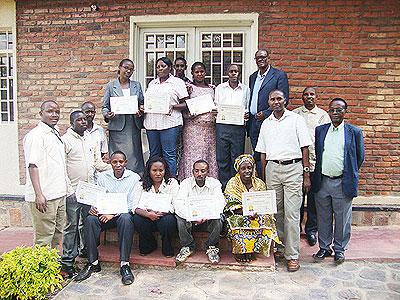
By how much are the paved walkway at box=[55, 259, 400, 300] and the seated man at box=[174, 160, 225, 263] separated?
0.23m

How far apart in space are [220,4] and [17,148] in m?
3.99

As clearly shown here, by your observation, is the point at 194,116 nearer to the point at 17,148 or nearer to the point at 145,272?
the point at 145,272

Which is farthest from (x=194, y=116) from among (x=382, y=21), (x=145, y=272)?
(x=382, y=21)

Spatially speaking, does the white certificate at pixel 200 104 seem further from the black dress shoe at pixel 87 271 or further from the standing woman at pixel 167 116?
the black dress shoe at pixel 87 271

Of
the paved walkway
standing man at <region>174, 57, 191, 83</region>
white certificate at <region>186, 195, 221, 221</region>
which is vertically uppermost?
standing man at <region>174, 57, 191, 83</region>

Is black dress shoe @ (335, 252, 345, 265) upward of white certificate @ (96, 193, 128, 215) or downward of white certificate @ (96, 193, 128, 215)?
downward

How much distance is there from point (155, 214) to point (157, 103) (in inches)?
55.8

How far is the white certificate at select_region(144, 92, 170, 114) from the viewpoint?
5113 mm

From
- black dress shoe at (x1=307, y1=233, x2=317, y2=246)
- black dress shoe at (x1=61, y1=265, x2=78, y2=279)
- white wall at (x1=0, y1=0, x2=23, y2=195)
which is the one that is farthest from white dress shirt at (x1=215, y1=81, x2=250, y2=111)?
white wall at (x1=0, y1=0, x2=23, y2=195)

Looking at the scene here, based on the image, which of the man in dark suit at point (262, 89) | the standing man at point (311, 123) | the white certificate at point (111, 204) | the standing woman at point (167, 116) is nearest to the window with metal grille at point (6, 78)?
the standing woman at point (167, 116)

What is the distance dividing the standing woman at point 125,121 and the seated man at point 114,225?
2.09 ft

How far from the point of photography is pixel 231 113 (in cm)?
507

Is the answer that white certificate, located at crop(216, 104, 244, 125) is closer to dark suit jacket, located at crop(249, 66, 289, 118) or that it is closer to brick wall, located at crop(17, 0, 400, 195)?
dark suit jacket, located at crop(249, 66, 289, 118)

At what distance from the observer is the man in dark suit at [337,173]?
450 centimetres
